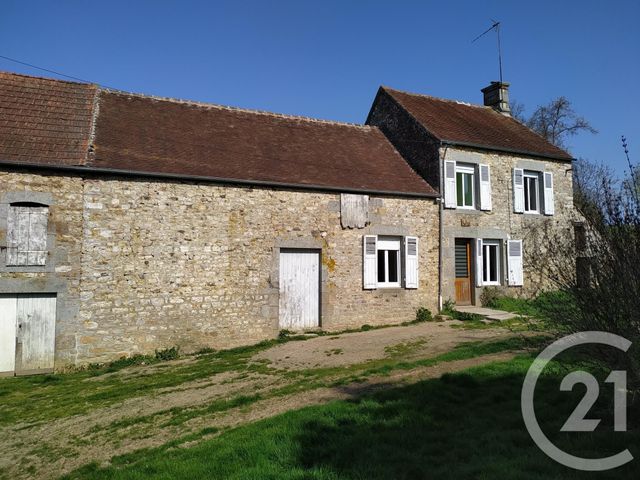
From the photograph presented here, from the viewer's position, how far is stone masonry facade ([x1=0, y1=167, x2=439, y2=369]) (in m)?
9.27

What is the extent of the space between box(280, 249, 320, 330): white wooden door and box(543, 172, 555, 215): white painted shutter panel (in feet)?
27.0

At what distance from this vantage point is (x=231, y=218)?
10.7 m

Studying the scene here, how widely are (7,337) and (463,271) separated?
11620 mm

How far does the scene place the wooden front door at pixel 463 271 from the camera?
13773 millimetres

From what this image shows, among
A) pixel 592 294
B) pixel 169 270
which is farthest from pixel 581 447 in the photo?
pixel 169 270

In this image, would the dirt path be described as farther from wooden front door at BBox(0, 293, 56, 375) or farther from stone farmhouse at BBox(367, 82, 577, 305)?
stone farmhouse at BBox(367, 82, 577, 305)

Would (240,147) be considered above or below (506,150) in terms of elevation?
below

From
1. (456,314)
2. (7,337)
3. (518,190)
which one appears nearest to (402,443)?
(7,337)

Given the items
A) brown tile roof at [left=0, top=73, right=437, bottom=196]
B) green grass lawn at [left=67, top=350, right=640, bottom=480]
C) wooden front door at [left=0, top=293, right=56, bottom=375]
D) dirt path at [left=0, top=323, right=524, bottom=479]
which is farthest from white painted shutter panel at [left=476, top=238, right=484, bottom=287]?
wooden front door at [left=0, top=293, right=56, bottom=375]

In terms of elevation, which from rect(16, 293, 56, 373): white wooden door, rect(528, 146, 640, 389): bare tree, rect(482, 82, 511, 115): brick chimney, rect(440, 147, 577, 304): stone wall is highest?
rect(482, 82, 511, 115): brick chimney

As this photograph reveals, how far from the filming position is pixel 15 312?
9016 millimetres

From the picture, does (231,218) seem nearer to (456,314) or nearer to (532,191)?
(456,314)

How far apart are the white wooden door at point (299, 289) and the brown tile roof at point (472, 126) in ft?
18.2

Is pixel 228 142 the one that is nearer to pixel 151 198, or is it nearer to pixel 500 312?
pixel 151 198
